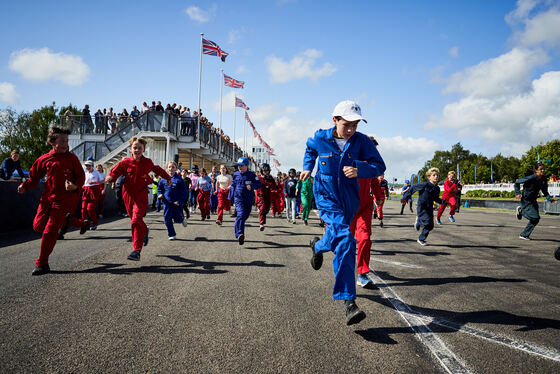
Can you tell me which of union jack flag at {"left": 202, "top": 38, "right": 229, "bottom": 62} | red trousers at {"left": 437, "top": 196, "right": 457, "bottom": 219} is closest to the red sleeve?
red trousers at {"left": 437, "top": 196, "right": 457, "bottom": 219}

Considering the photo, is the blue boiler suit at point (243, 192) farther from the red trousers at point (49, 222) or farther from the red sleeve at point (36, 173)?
the red sleeve at point (36, 173)

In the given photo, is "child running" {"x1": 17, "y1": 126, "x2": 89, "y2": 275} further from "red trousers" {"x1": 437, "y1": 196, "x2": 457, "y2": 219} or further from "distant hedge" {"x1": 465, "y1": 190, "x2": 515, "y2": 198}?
"distant hedge" {"x1": 465, "y1": 190, "x2": 515, "y2": 198}

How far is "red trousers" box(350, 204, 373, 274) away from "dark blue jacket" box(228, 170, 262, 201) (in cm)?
444

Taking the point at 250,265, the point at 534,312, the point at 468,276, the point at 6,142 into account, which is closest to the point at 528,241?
the point at 468,276

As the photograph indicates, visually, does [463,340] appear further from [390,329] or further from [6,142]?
[6,142]

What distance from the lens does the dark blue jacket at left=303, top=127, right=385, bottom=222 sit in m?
3.62

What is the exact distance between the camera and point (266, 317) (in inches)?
126

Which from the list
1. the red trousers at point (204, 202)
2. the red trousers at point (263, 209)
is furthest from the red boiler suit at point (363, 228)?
the red trousers at point (204, 202)

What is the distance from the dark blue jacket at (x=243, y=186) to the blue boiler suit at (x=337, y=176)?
490cm

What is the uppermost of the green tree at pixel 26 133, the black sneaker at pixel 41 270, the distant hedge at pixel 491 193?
the green tree at pixel 26 133

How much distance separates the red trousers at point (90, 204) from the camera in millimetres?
10312

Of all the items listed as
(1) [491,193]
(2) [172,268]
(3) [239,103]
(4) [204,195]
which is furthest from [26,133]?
(1) [491,193]

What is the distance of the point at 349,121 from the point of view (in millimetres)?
3492

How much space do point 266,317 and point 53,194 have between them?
422cm
